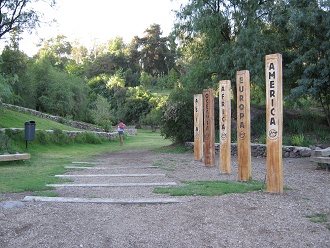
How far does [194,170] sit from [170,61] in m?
52.3

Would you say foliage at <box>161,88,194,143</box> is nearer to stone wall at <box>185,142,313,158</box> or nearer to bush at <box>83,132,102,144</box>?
stone wall at <box>185,142,313,158</box>

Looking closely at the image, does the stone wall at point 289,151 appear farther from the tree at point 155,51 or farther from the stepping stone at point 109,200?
the tree at point 155,51

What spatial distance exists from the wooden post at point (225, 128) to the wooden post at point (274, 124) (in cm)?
249

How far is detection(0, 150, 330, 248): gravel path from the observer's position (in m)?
3.94

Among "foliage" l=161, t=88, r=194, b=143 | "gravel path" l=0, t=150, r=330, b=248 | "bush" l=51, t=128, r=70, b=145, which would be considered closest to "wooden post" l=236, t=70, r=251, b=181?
"gravel path" l=0, t=150, r=330, b=248

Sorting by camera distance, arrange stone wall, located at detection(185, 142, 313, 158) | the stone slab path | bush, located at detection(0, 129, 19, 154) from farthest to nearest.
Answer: stone wall, located at detection(185, 142, 313, 158)
bush, located at detection(0, 129, 19, 154)
the stone slab path

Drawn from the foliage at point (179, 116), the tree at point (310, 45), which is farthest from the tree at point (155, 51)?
the tree at point (310, 45)

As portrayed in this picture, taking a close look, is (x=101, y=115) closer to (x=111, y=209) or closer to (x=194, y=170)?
(x=194, y=170)

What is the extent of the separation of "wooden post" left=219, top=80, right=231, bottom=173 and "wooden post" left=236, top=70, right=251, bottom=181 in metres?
1.27

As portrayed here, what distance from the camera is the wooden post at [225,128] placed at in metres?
9.01

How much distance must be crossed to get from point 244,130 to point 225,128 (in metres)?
1.47

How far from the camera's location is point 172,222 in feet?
15.1

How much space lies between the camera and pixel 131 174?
9.07 m

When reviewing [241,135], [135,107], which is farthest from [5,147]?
[135,107]
